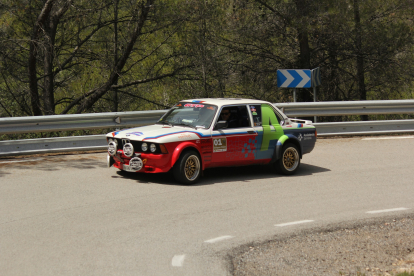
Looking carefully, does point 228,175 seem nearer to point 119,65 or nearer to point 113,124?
point 113,124

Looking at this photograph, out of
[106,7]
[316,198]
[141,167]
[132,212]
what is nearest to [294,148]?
[316,198]

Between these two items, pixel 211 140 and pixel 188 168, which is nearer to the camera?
pixel 188 168

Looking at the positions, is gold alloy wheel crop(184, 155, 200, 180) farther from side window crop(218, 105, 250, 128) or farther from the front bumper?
side window crop(218, 105, 250, 128)

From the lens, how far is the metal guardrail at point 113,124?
Answer: 11359 millimetres

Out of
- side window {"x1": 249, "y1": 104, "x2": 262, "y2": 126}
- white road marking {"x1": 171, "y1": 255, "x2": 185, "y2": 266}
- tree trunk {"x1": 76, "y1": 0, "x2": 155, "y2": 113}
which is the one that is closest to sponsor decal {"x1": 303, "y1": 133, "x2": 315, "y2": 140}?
side window {"x1": 249, "y1": 104, "x2": 262, "y2": 126}

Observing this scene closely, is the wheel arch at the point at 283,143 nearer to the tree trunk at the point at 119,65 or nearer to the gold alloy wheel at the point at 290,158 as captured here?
the gold alloy wheel at the point at 290,158

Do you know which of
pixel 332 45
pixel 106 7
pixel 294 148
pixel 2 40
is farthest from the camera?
pixel 332 45

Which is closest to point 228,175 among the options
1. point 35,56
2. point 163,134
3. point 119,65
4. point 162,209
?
point 163,134

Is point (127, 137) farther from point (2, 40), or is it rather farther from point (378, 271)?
point (2, 40)

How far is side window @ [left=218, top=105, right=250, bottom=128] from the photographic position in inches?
380

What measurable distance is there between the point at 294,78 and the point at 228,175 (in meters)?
6.33

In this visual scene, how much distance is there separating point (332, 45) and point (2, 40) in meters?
11.3

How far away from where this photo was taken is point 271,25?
1845cm

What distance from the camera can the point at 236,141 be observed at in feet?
31.2
